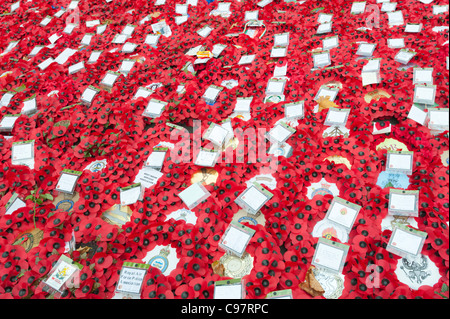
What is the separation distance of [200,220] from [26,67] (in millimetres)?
3893

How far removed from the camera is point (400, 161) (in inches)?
86.9

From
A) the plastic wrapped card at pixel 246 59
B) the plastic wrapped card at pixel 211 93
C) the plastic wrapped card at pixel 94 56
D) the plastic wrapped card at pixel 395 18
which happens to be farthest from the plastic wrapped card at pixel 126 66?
the plastic wrapped card at pixel 395 18

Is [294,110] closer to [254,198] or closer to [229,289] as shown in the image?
[254,198]

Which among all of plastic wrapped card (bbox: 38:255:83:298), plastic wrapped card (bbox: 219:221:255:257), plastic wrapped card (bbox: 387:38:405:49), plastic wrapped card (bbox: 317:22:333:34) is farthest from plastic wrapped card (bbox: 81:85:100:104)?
plastic wrapped card (bbox: 387:38:405:49)

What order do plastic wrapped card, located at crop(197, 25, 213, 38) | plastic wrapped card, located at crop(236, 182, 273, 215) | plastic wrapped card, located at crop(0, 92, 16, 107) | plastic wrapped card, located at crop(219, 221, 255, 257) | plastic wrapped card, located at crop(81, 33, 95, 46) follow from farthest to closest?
plastic wrapped card, located at crop(81, 33, 95, 46), plastic wrapped card, located at crop(197, 25, 213, 38), plastic wrapped card, located at crop(0, 92, 16, 107), plastic wrapped card, located at crop(236, 182, 273, 215), plastic wrapped card, located at crop(219, 221, 255, 257)

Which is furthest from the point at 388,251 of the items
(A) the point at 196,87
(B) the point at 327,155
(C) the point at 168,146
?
(A) the point at 196,87

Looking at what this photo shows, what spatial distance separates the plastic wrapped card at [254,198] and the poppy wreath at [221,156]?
5 cm

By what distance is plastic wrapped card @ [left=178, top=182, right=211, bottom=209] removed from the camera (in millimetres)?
2197

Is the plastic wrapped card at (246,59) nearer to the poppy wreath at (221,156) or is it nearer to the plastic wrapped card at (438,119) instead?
the poppy wreath at (221,156)

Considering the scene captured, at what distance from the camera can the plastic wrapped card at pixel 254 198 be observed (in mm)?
2084

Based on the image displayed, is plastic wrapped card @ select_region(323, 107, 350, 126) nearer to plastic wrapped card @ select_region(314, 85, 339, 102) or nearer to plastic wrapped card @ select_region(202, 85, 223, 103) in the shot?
plastic wrapped card @ select_region(314, 85, 339, 102)

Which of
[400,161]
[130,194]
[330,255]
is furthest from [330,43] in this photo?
[130,194]

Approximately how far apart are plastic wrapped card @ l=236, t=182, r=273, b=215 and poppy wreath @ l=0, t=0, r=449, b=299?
0.15ft

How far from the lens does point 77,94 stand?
3328mm
